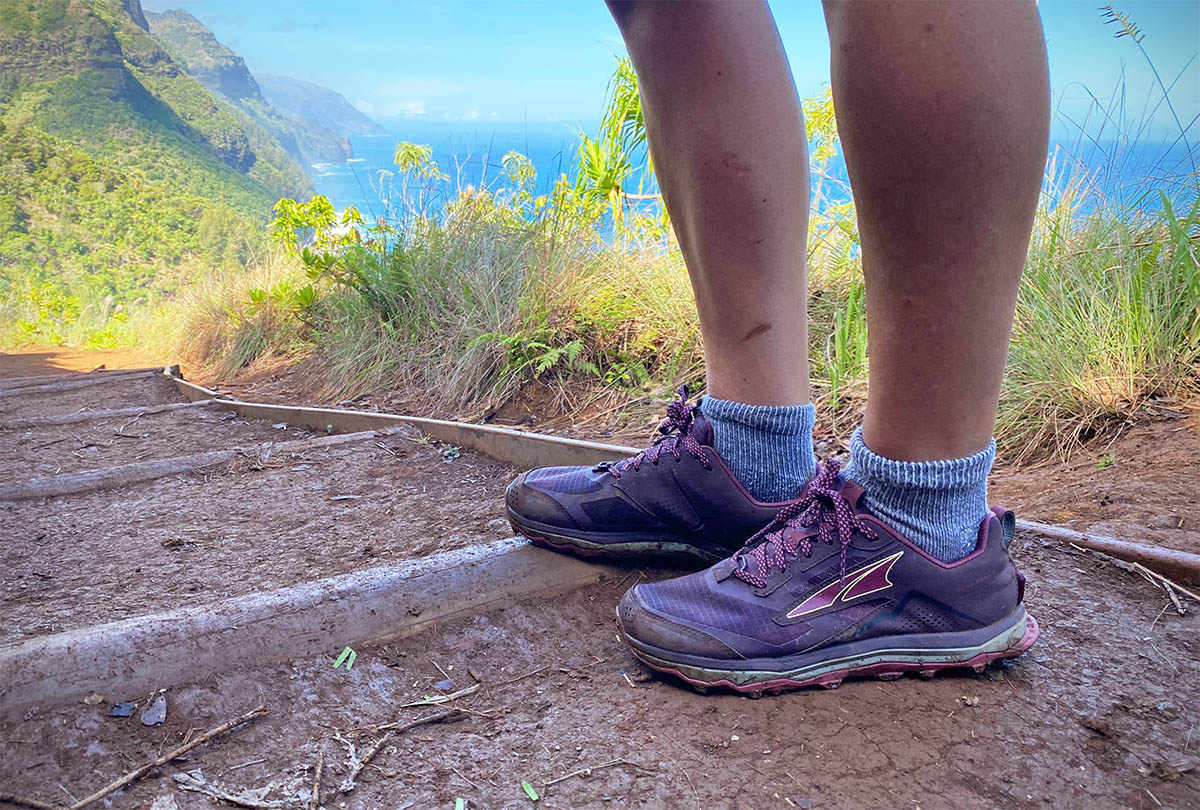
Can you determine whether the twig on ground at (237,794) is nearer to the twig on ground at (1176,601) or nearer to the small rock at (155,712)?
the small rock at (155,712)

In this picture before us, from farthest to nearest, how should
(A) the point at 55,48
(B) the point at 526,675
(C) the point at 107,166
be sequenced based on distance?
1. (A) the point at 55,48
2. (C) the point at 107,166
3. (B) the point at 526,675

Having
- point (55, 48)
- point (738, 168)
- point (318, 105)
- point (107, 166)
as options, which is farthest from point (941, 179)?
point (318, 105)

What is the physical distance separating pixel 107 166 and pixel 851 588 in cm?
5342

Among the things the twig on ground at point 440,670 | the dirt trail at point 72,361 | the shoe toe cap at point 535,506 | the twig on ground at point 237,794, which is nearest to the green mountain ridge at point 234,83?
the dirt trail at point 72,361

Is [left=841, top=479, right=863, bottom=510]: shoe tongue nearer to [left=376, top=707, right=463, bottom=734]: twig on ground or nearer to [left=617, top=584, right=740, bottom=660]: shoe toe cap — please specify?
[left=617, top=584, right=740, bottom=660]: shoe toe cap

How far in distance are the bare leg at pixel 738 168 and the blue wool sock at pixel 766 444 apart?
2 cm

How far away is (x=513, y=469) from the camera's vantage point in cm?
222

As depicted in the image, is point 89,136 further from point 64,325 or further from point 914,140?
point 914,140

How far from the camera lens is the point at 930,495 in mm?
1028

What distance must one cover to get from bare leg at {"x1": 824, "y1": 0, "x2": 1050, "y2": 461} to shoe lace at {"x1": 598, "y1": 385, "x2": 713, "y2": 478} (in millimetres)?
402

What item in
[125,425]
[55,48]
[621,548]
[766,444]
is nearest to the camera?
[766,444]

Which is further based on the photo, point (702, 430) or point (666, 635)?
point (702, 430)

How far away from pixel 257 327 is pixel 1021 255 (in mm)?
6261

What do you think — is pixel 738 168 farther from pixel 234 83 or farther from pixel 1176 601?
pixel 234 83
